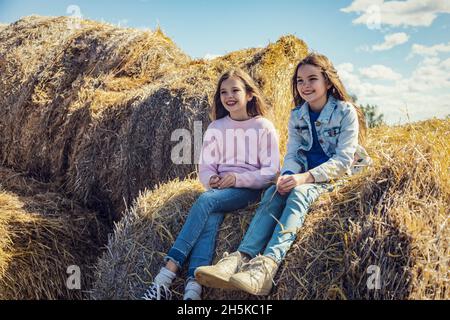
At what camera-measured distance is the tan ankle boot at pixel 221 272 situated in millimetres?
2465

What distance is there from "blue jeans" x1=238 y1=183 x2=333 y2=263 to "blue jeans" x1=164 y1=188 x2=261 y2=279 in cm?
21

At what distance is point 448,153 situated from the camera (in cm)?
280

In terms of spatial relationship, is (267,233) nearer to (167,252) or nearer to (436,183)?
(167,252)

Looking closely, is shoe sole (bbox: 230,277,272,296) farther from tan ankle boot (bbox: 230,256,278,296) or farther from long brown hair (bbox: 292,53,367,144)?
long brown hair (bbox: 292,53,367,144)

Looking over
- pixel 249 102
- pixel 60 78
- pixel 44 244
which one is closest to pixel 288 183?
pixel 249 102

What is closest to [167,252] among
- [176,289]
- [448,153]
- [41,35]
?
[176,289]

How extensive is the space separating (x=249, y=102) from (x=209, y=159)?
1.57ft

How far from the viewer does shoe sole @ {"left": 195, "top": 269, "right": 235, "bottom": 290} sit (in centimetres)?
246

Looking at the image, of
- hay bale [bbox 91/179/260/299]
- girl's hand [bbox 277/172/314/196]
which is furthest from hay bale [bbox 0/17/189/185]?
girl's hand [bbox 277/172/314/196]

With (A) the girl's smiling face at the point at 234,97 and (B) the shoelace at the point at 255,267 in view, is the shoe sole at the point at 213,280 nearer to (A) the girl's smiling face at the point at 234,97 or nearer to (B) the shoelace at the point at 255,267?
(B) the shoelace at the point at 255,267

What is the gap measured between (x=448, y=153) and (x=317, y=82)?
2.68ft

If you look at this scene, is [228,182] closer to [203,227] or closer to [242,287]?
[203,227]

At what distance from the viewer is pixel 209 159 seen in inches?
133

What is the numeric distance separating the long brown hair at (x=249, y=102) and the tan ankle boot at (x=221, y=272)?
3.81 feet
